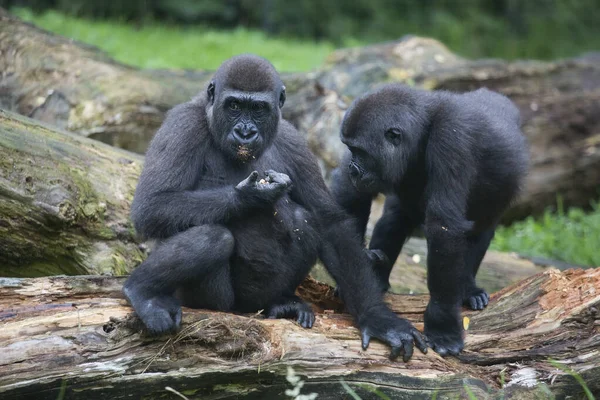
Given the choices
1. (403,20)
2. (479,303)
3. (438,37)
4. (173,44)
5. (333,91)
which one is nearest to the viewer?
(479,303)

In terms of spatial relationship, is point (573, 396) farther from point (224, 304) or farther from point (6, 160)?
point (6, 160)

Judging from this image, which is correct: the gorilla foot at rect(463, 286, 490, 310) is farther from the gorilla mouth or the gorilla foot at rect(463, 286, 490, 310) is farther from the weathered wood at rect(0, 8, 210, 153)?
the weathered wood at rect(0, 8, 210, 153)

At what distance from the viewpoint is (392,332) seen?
4.36 metres

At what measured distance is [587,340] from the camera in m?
4.29

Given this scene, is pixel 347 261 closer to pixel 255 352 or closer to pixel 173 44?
pixel 255 352

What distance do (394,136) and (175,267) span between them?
5.65 feet

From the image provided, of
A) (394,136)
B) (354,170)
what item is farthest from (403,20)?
(354,170)

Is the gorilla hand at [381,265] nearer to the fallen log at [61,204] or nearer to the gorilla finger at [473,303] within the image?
the gorilla finger at [473,303]

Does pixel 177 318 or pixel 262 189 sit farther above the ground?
pixel 262 189

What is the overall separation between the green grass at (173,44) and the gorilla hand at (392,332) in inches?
293

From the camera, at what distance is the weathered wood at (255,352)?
12.4 ft

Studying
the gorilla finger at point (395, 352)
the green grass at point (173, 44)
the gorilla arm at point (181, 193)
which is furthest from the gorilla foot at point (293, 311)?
the green grass at point (173, 44)

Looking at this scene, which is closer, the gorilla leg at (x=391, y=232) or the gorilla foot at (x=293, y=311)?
the gorilla foot at (x=293, y=311)

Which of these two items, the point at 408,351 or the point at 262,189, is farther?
the point at 262,189
